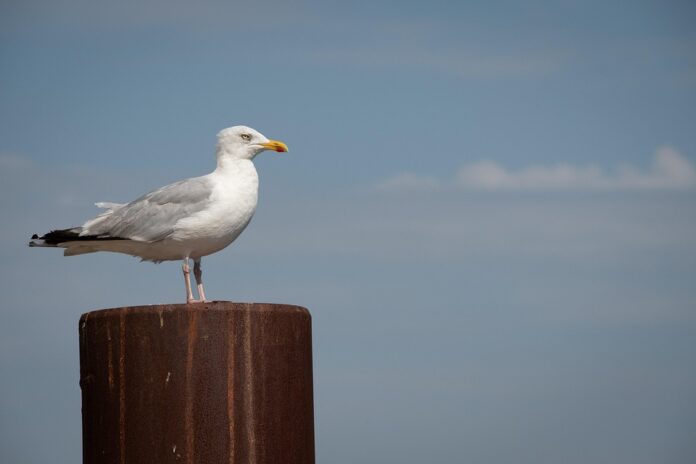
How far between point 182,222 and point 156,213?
1.21 ft

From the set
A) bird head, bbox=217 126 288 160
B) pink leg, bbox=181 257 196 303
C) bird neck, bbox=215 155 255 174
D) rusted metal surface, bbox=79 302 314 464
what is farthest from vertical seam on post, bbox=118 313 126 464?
bird head, bbox=217 126 288 160

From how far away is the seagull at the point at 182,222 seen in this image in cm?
860

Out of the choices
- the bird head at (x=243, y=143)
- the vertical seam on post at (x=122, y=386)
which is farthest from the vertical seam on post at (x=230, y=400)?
the bird head at (x=243, y=143)

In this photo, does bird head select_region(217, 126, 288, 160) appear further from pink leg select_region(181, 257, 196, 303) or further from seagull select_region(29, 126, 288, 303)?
pink leg select_region(181, 257, 196, 303)

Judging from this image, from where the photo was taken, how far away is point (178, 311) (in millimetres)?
6262

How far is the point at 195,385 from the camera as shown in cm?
616

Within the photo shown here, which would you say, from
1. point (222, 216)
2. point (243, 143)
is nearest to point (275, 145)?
point (243, 143)

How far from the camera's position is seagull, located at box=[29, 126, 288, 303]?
8.60 meters

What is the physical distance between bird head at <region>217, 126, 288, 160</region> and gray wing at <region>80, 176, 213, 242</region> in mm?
486

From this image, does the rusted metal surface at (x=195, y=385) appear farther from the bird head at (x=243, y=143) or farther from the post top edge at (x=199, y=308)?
the bird head at (x=243, y=143)

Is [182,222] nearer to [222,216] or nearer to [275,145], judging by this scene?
[222,216]

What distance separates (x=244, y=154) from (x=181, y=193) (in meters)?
0.86

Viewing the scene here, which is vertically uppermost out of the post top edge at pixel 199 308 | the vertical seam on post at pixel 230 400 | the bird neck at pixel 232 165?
the bird neck at pixel 232 165

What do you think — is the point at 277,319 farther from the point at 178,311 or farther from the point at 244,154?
the point at 244,154
